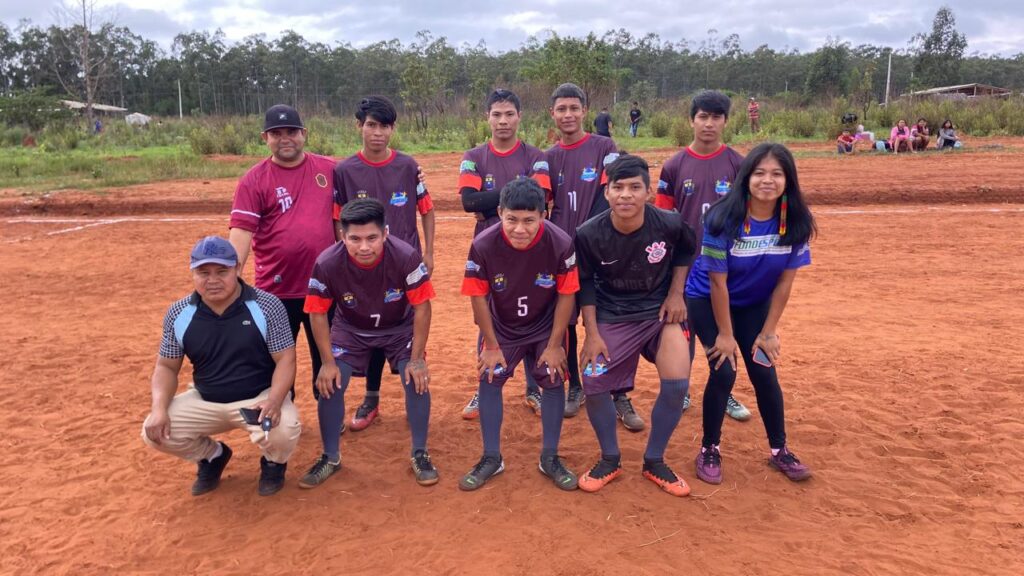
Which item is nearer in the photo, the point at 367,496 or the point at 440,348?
the point at 367,496

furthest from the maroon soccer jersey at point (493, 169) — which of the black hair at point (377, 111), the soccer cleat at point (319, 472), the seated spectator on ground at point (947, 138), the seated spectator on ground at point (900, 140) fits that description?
the seated spectator on ground at point (947, 138)

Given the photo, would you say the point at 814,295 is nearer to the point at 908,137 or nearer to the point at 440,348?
the point at 440,348

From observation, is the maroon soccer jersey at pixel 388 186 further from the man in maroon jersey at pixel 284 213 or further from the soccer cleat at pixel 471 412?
the soccer cleat at pixel 471 412

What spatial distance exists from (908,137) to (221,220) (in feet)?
56.4

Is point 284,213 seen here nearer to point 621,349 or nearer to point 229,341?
point 229,341

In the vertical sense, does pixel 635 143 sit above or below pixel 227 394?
above

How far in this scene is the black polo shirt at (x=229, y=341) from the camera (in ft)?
11.8

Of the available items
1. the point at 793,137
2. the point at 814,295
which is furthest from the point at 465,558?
the point at 793,137

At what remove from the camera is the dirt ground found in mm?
3322

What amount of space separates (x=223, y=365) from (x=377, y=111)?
166 centimetres

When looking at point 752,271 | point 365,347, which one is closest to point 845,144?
point 752,271

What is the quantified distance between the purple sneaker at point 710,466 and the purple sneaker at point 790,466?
1.07 feet

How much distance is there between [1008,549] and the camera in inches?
130

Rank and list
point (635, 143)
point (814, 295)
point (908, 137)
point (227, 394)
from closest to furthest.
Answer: point (227, 394) < point (814, 295) < point (908, 137) < point (635, 143)
